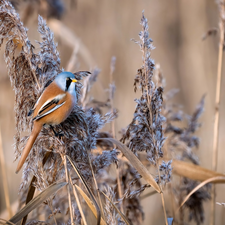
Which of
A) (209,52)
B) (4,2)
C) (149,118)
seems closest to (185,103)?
(209,52)

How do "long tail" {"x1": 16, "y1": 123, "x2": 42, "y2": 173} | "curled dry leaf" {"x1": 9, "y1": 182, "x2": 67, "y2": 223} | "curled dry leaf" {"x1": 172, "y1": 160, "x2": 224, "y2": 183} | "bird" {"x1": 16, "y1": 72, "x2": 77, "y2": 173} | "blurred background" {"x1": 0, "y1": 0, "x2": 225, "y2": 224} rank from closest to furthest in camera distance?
"curled dry leaf" {"x1": 9, "y1": 182, "x2": 67, "y2": 223}
"long tail" {"x1": 16, "y1": 123, "x2": 42, "y2": 173}
"bird" {"x1": 16, "y1": 72, "x2": 77, "y2": 173}
"curled dry leaf" {"x1": 172, "y1": 160, "x2": 224, "y2": 183}
"blurred background" {"x1": 0, "y1": 0, "x2": 225, "y2": 224}

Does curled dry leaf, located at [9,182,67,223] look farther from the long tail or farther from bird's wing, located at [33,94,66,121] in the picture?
bird's wing, located at [33,94,66,121]

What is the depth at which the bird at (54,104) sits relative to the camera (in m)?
1.37

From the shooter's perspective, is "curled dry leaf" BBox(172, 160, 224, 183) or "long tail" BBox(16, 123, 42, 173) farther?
"curled dry leaf" BBox(172, 160, 224, 183)

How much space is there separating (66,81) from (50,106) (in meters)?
0.16

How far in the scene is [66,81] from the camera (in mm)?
1438

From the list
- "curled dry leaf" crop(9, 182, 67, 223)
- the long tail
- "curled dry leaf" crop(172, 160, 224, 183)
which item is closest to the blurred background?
"curled dry leaf" crop(172, 160, 224, 183)

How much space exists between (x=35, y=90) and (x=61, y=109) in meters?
0.17

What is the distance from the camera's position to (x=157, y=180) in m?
1.34

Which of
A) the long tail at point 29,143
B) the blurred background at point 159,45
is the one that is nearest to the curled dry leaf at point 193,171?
the long tail at point 29,143

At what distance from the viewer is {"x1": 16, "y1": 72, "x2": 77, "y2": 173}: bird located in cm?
137

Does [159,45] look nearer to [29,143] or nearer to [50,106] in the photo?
[50,106]

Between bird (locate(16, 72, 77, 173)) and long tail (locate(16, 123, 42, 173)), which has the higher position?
bird (locate(16, 72, 77, 173))

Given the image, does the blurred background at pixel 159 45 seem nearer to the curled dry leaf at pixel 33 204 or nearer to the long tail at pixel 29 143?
the long tail at pixel 29 143
